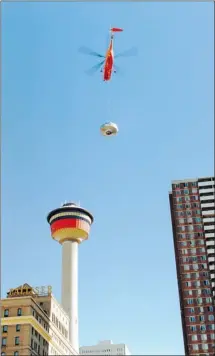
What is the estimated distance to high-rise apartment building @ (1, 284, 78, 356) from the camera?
90.6 meters

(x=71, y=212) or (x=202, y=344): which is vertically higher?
(x=71, y=212)

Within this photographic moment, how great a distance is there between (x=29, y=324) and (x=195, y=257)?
52.0m

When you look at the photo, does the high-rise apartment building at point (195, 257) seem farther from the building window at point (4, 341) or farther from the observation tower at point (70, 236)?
the building window at point (4, 341)

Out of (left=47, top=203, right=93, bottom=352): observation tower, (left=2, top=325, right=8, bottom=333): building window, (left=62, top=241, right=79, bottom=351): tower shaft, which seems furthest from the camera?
(left=47, top=203, right=93, bottom=352): observation tower

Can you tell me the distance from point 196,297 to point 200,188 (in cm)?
2906

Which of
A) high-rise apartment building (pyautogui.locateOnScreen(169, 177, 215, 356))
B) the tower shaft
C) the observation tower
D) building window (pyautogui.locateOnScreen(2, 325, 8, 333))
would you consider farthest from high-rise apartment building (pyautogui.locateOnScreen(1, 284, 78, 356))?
the observation tower

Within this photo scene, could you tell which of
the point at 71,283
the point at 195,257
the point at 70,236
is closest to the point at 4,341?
the point at 195,257

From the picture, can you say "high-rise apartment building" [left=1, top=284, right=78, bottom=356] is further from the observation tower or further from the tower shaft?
the observation tower

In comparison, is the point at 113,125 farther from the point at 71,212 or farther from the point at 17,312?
the point at 71,212

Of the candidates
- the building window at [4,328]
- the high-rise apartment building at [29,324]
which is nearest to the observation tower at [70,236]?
the high-rise apartment building at [29,324]

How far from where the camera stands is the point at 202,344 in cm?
11912

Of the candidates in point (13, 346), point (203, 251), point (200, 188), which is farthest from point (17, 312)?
point (200, 188)

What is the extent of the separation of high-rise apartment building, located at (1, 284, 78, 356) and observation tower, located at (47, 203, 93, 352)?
38.7 metres

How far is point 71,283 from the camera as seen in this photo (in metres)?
152
